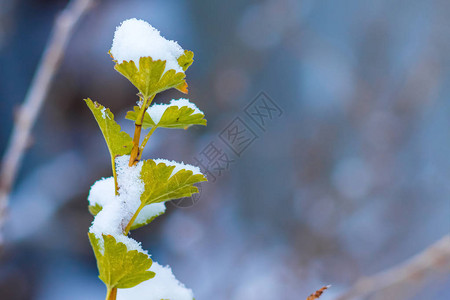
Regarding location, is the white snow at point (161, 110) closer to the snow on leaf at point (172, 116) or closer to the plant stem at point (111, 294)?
the snow on leaf at point (172, 116)

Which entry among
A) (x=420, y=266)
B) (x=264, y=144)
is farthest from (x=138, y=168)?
(x=264, y=144)

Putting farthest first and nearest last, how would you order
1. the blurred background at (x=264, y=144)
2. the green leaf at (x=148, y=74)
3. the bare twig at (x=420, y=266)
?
1. the blurred background at (x=264, y=144)
2. the bare twig at (x=420, y=266)
3. the green leaf at (x=148, y=74)

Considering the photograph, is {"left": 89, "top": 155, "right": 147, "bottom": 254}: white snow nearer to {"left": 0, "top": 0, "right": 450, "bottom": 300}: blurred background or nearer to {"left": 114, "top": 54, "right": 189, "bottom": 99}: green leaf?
{"left": 114, "top": 54, "right": 189, "bottom": 99}: green leaf

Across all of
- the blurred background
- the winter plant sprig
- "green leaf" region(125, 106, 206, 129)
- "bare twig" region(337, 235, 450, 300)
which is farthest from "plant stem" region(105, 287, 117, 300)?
the blurred background

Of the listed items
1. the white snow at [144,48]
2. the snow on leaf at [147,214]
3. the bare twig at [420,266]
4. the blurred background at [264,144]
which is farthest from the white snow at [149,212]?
the blurred background at [264,144]

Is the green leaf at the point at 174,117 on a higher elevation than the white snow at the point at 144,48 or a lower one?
lower

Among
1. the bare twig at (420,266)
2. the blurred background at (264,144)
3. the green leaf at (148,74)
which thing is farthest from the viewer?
the blurred background at (264,144)

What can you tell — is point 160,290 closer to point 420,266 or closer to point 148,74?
point 148,74
